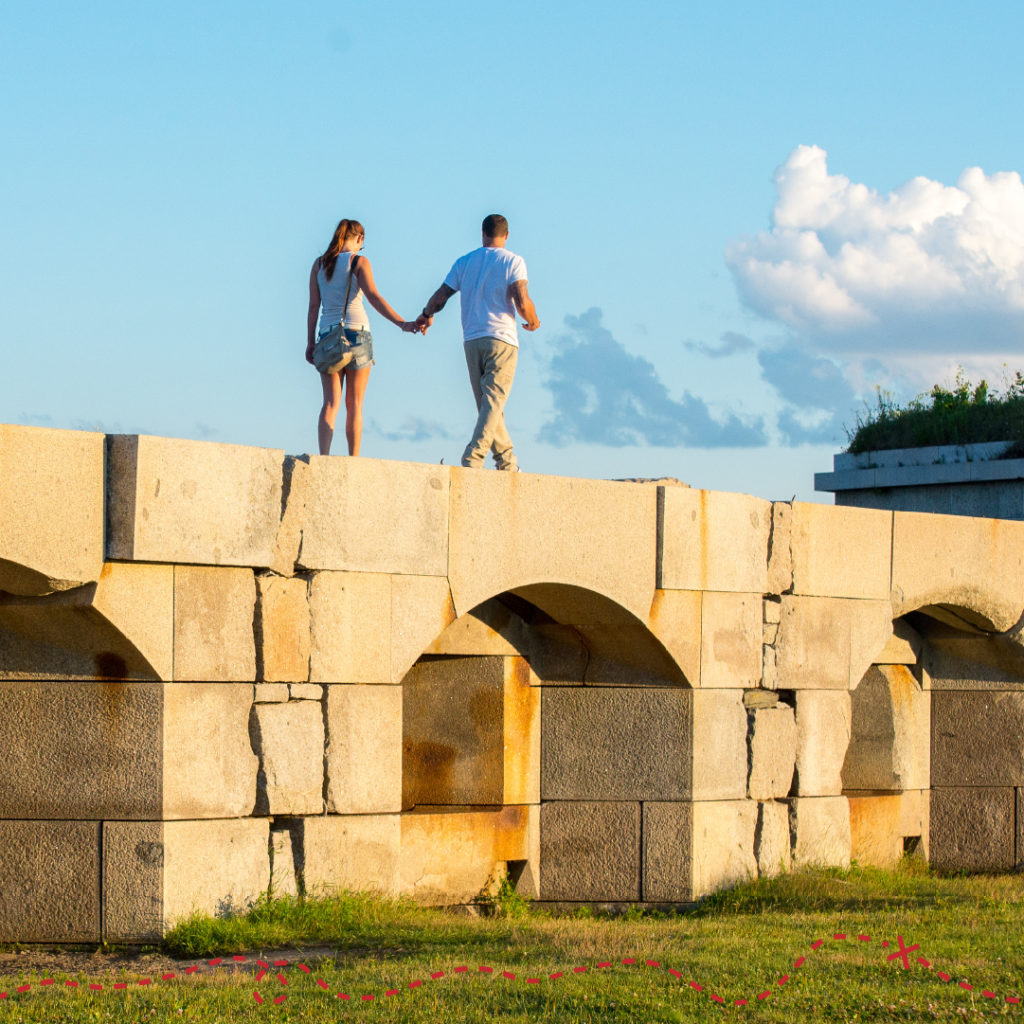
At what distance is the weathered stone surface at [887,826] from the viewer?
38.3ft

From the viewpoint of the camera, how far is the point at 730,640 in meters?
9.89

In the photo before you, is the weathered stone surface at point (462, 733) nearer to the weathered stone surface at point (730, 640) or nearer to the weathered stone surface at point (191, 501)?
the weathered stone surface at point (730, 640)

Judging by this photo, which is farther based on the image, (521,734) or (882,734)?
(882,734)

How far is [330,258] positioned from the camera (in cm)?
886

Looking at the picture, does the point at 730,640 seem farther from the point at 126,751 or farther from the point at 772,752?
the point at 126,751

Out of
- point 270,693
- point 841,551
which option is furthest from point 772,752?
point 270,693

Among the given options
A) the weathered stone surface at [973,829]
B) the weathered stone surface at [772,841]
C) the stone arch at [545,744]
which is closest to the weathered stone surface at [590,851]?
the stone arch at [545,744]

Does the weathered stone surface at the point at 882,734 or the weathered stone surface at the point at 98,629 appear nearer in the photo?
the weathered stone surface at the point at 98,629

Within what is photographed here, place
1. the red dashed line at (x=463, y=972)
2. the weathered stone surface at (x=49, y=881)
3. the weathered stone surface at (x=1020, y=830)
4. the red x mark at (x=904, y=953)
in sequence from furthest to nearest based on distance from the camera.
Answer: the weathered stone surface at (x=1020, y=830) < the weathered stone surface at (x=49, y=881) < the red x mark at (x=904, y=953) < the red dashed line at (x=463, y=972)

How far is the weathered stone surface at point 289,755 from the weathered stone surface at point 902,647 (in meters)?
5.33

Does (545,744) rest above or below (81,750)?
below

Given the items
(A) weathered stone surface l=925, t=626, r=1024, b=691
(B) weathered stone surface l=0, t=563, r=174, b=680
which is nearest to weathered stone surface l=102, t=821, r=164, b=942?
(B) weathered stone surface l=0, t=563, r=174, b=680

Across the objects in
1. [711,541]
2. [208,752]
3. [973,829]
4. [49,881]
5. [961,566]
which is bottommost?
[973,829]

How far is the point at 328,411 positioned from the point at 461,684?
6.56 feet
